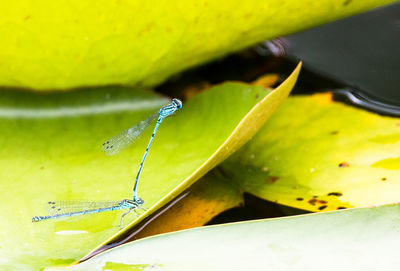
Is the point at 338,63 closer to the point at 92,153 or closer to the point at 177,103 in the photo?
the point at 177,103

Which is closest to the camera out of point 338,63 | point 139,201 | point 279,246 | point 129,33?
point 279,246

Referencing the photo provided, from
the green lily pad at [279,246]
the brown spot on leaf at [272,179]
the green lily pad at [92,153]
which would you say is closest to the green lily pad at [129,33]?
the green lily pad at [92,153]

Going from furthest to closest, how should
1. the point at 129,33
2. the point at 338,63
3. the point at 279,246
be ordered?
the point at 338,63 → the point at 129,33 → the point at 279,246

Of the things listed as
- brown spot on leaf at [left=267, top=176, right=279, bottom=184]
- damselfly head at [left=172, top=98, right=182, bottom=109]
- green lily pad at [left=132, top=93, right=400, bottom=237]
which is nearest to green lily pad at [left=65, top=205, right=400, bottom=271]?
green lily pad at [left=132, top=93, right=400, bottom=237]

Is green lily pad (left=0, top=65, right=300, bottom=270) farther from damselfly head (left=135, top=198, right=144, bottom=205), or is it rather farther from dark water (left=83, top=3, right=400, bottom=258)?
dark water (left=83, top=3, right=400, bottom=258)

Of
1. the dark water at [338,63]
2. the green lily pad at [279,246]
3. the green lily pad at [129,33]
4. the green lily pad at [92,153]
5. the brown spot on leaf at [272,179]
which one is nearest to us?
the green lily pad at [279,246]

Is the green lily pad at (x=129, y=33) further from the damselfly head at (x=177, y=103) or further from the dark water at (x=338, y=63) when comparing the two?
the dark water at (x=338, y=63)

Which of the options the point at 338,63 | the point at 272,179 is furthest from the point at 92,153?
the point at 338,63
